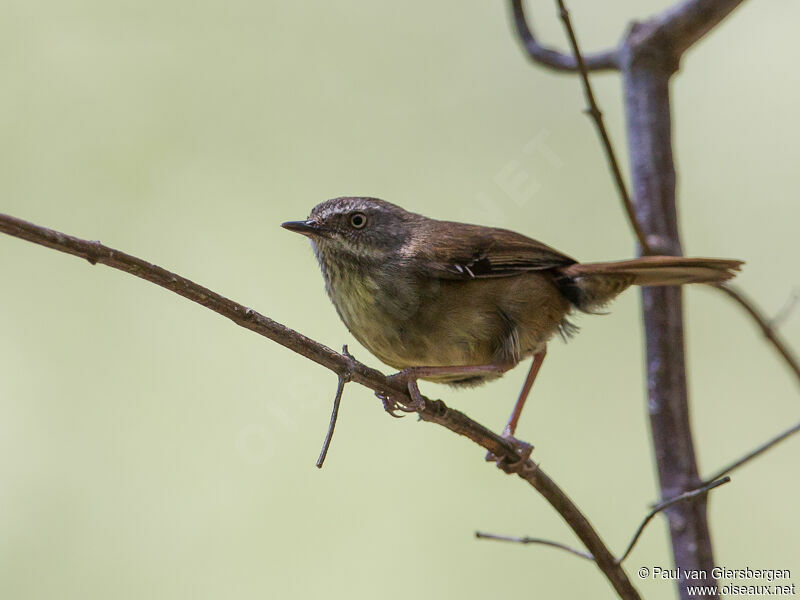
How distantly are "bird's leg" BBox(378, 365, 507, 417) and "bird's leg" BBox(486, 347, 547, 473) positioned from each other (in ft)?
1.02

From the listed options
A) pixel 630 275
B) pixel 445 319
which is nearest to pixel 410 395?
pixel 445 319

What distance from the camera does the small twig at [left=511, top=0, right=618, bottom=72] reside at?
4.12m

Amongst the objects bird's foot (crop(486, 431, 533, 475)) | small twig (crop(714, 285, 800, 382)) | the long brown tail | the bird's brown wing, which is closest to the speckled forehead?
the bird's brown wing

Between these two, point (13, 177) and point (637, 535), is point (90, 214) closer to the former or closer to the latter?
point (13, 177)

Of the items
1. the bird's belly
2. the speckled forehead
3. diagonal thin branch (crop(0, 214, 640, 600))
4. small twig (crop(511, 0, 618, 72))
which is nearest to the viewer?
diagonal thin branch (crop(0, 214, 640, 600))

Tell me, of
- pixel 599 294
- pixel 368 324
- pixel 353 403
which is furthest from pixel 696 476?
pixel 353 403

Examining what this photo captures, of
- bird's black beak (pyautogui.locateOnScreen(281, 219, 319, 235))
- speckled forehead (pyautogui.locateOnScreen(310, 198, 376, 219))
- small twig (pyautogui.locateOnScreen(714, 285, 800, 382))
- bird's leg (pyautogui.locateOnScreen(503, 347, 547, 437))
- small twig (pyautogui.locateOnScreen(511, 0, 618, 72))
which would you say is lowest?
bird's leg (pyautogui.locateOnScreen(503, 347, 547, 437))

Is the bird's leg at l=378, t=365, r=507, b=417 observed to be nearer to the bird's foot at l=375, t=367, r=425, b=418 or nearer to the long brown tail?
the bird's foot at l=375, t=367, r=425, b=418

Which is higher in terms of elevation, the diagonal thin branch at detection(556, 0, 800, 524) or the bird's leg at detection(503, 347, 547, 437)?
the diagonal thin branch at detection(556, 0, 800, 524)

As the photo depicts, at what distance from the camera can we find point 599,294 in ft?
12.3

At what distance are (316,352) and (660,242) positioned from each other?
229 cm

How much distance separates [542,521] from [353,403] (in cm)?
143

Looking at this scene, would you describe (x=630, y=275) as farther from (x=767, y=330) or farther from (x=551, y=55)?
(x=551, y=55)

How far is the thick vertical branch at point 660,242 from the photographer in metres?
3.55
